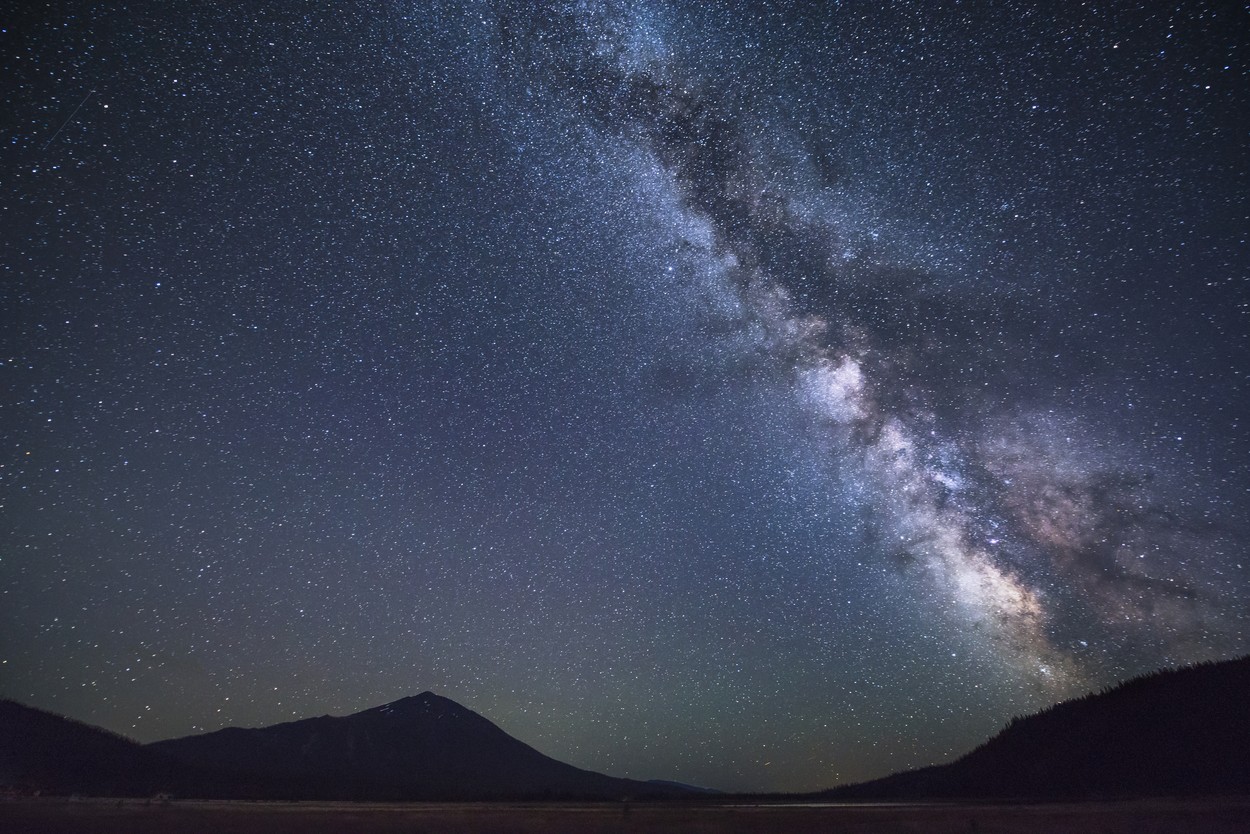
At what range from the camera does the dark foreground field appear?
56.3 feet

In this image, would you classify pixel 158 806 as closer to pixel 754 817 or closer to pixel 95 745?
pixel 754 817

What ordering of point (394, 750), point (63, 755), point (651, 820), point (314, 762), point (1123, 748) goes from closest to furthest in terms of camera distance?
1. point (651, 820)
2. point (1123, 748)
3. point (63, 755)
4. point (314, 762)
5. point (394, 750)

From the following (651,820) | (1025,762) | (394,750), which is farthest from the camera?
(394,750)

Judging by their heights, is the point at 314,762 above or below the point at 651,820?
below

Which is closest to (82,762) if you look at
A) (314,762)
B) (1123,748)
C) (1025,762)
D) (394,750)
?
(1025,762)

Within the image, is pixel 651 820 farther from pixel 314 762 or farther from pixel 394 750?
pixel 394 750

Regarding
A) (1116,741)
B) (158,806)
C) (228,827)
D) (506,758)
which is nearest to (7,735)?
(158,806)

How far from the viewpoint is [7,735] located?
6512 centimetres

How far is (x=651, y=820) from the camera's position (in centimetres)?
2036

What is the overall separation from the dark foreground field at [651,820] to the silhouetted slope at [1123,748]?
15.5 m

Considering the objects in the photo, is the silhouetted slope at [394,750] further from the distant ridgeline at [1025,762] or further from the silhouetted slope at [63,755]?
the distant ridgeline at [1025,762]

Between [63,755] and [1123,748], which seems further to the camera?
[63,755]

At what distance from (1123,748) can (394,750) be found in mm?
158604

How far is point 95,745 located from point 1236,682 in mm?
100161
